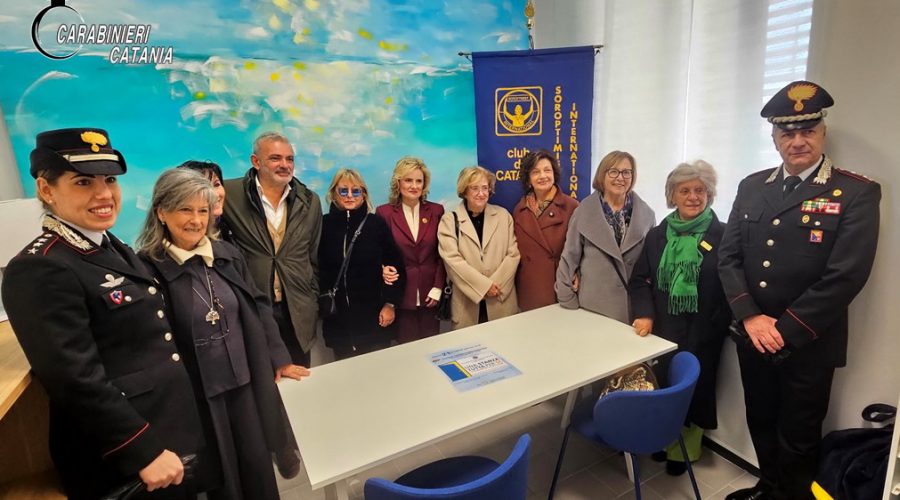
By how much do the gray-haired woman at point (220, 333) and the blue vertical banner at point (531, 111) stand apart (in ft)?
6.70

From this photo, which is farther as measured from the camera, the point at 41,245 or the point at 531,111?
the point at 531,111

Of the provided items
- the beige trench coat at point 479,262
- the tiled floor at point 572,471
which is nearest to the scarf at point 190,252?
the beige trench coat at point 479,262

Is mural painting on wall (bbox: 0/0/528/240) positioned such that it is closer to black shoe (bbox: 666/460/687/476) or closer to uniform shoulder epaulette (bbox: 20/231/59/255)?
uniform shoulder epaulette (bbox: 20/231/59/255)

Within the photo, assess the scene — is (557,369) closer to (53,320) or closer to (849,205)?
(849,205)

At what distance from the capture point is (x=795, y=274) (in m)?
1.92

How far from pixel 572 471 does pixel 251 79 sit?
3.10 meters

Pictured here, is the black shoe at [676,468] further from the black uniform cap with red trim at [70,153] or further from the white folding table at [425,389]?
the black uniform cap with red trim at [70,153]

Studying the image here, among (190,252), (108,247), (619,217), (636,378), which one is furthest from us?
(619,217)

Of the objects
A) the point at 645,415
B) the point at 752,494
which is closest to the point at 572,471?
the point at 752,494

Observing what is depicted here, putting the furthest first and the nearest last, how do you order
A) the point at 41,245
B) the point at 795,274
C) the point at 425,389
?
1. the point at 795,274
2. the point at 425,389
3. the point at 41,245

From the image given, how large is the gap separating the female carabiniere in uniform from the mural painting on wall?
1620 mm

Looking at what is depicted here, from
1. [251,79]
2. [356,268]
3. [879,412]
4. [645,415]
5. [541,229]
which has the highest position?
[251,79]

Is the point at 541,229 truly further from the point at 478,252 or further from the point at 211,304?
the point at 211,304

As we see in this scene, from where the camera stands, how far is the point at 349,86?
3.24 m
